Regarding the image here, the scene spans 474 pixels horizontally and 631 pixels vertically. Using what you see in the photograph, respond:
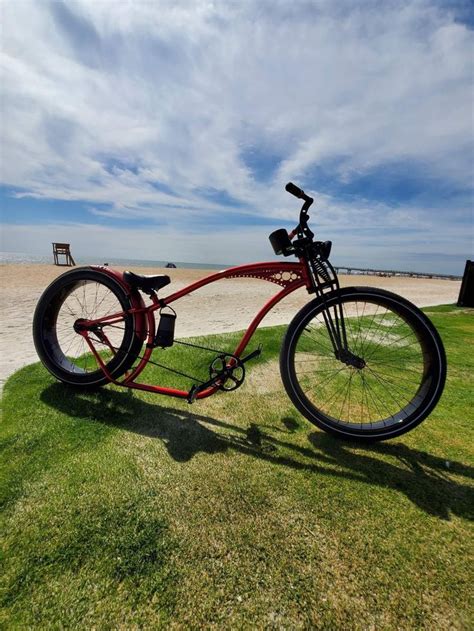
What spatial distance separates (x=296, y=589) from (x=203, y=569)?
479mm

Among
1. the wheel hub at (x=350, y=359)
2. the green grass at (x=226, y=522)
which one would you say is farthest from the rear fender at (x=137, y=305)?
the wheel hub at (x=350, y=359)

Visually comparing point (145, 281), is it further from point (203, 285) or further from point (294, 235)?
point (294, 235)

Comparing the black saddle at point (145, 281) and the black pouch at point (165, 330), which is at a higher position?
the black saddle at point (145, 281)

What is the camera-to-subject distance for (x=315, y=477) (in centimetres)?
232

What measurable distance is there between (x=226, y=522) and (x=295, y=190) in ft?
8.91

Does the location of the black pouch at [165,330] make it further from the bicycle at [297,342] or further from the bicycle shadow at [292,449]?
the bicycle shadow at [292,449]

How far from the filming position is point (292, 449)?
267 centimetres

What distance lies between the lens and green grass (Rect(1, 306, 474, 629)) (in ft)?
4.80

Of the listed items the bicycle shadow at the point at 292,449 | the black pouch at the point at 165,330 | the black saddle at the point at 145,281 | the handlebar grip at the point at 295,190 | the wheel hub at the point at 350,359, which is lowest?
the bicycle shadow at the point at 292,449

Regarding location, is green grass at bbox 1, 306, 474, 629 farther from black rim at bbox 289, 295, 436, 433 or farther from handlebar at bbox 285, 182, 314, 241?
handlebar at bbox 285, 182, 314, 241

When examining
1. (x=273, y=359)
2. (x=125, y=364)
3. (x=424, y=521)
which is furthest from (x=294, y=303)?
(x=424, y=521)

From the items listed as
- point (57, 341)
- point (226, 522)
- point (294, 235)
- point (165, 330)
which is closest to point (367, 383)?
point (294, 235)

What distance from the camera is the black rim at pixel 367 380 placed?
2.80 m

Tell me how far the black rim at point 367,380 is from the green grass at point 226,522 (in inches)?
12.1
